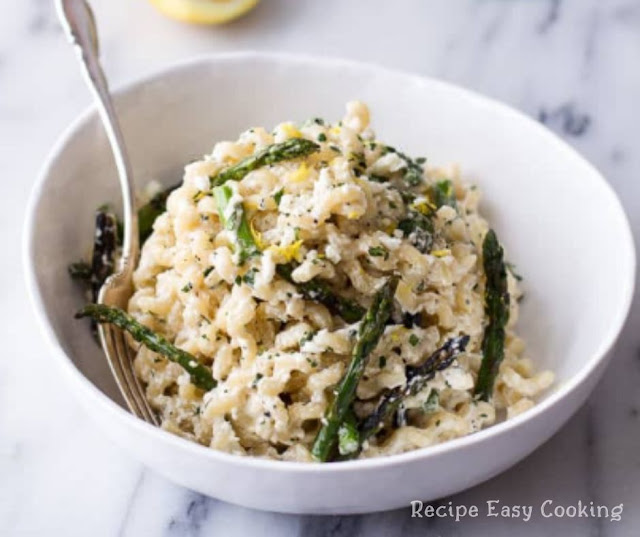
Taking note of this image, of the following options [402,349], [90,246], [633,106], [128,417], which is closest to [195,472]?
[128,417]

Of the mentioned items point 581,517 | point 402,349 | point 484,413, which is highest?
point 402,349

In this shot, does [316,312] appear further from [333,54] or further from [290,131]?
[333,54]

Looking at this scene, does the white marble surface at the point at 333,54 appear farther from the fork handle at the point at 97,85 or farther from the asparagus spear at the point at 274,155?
the asparagus spear at the point at 274,155

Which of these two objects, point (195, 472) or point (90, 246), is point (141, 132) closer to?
point (90, 246)

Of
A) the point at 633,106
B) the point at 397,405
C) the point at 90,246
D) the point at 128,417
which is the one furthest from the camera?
the point at 633,106

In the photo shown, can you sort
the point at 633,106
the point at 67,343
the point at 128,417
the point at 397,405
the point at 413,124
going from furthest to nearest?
1. the point at 633,106
2. the point at 413,124
3. the point at 67,343
4. the point at 397,405
5. the point at 128,417

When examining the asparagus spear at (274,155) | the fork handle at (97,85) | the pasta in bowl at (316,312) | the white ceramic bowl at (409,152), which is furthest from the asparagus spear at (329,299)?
the fork handle at (97,85)
